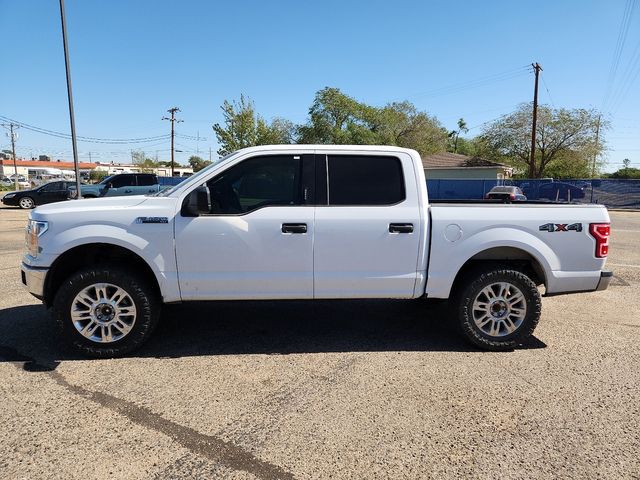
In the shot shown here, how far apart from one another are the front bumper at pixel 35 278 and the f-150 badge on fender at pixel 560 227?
457cm

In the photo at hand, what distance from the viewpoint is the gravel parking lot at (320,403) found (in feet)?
8.41

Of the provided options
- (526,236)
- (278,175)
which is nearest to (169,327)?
(278,175)

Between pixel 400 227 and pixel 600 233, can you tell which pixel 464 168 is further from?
pixel 400 227

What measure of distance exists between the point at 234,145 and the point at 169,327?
34.5m

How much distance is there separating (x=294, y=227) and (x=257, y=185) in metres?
0.54

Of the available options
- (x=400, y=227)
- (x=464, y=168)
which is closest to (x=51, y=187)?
(x=400, y=227)

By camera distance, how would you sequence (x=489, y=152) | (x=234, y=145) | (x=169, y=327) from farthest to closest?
(x=489, y=152)
(x=234, y=145)
(x=169, y=327)

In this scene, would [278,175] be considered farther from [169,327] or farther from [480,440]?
[480,440]

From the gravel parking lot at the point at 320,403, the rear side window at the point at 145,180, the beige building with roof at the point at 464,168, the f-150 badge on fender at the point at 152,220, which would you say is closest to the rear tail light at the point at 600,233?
the gravel parking lot at the point at 320,403

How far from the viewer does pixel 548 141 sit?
43.9m

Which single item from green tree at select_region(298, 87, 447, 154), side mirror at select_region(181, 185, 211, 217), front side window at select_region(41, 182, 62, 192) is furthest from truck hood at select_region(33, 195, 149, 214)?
green tree at select_region(298, 87, 447, 154)

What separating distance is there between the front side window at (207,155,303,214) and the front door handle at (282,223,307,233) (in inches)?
8.4

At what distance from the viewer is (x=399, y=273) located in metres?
4.12

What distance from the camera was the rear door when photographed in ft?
13.1
